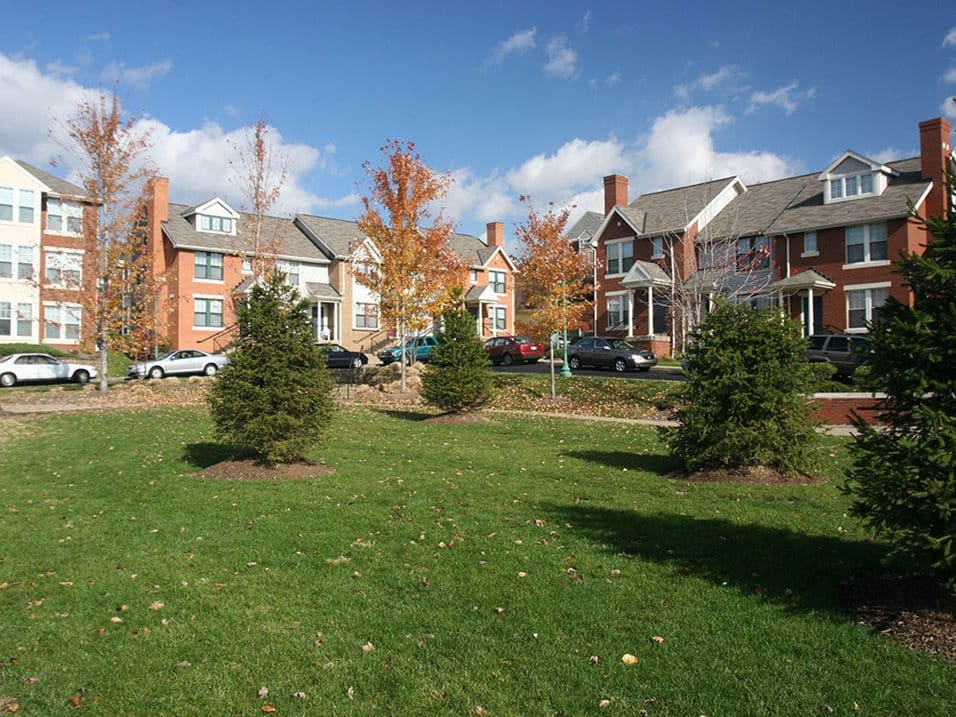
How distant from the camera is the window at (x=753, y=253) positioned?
35.5 meters

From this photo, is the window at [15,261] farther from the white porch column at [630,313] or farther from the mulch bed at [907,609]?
the mulch bed at [907,609]

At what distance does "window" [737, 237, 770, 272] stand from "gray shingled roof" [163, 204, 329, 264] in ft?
75.5

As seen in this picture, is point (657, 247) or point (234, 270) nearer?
point (657, 247)

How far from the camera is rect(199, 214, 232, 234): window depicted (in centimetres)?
4488

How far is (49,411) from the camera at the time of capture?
71.8 ft

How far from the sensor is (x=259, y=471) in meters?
11.1

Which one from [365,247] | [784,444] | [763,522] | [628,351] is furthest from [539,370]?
[763,522]

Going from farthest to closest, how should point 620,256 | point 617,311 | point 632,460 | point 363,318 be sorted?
point 363,318, point 620,256, point 617,311, point 632,460

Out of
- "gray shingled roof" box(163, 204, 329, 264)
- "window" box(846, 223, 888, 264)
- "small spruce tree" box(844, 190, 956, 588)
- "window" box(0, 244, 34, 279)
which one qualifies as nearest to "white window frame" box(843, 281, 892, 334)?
"window" box(846, 223, 888, 264)

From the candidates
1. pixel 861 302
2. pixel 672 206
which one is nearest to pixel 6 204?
pixel 672 206

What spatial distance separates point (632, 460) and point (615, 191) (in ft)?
113

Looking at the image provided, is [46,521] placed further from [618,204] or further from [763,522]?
[618,204]

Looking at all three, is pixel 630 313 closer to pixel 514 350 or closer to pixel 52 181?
pixel 514 350

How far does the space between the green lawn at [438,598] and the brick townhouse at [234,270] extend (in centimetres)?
3000
